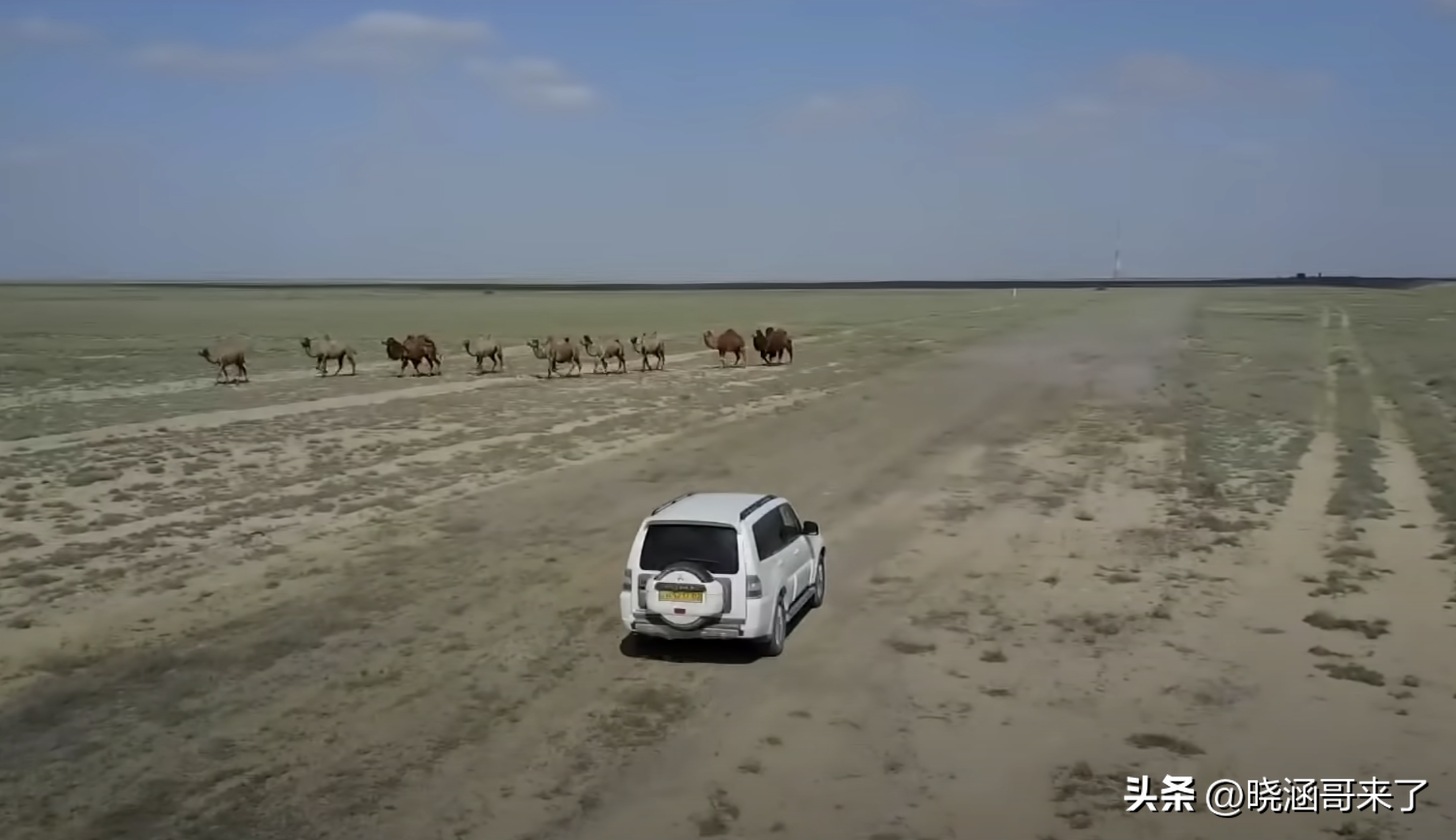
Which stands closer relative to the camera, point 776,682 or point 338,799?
point 338,799

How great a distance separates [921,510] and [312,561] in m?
10.5

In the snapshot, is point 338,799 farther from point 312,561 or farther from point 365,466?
point 365,466

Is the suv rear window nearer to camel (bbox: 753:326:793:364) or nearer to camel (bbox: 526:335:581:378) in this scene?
camel (bbox: 526:335:581:378)

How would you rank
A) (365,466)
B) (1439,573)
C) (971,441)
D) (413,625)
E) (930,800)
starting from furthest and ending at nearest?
1. (971,441)
2. (365,466)
3. (1439,573)
4. (413,625)
5. (930,800)

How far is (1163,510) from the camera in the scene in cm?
2341

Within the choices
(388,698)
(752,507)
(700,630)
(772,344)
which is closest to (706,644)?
(700,630)

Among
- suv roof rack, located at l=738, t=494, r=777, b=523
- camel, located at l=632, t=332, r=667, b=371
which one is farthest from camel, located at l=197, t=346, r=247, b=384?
suv roof rack, located at l=738, t=494, r=777, b=523

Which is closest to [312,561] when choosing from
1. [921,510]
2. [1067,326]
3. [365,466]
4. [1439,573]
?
[365,466]

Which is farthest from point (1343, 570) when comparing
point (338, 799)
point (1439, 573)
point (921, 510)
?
point (338, 799)

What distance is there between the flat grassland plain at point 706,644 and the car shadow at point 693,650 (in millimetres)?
106

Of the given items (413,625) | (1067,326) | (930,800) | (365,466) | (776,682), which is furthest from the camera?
(1067,326)

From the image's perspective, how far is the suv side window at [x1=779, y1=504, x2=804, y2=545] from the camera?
15.7 metres

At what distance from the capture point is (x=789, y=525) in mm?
16031

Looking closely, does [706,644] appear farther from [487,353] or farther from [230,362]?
[487,353]
